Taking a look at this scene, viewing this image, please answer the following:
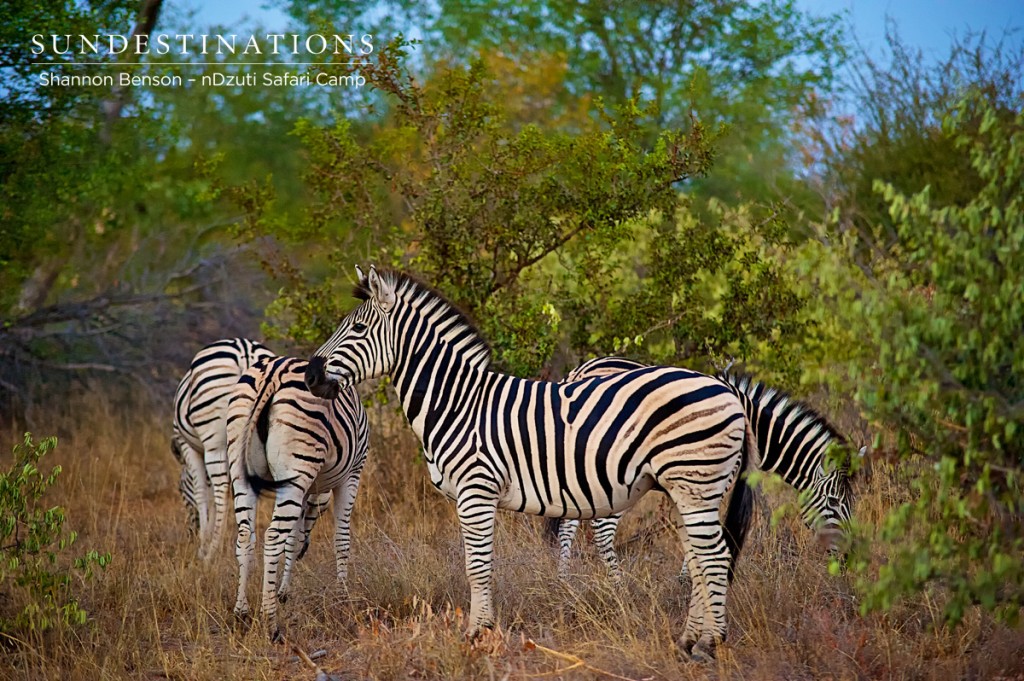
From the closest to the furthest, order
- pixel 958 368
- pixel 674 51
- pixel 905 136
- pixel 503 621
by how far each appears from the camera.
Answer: pixel 958 368 < pixel 503 621 < pixel 905 136 < pixel 674 51

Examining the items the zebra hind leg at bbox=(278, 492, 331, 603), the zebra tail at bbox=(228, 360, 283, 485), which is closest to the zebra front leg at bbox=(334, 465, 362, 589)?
the zebra hind leg at bbox=(278, 492, 331, 603)

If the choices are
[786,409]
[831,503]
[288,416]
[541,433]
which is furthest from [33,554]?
[831,503]

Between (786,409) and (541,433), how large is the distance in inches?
69.7

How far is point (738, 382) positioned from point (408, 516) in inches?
122

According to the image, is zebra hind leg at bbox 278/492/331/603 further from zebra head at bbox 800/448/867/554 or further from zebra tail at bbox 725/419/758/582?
zebra head at bbox 800/448/867/554

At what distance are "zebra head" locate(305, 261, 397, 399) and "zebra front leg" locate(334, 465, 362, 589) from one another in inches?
58.1

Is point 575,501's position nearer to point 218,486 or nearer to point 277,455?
point 277,455

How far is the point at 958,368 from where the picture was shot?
385 centimetres

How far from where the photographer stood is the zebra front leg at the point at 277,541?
5.94 metres

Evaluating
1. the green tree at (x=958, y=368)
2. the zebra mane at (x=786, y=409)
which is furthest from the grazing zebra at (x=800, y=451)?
the green tree at (x=958, y=368)

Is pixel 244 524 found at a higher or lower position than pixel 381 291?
lower

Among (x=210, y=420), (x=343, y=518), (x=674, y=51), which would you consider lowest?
(x=343, y=518)

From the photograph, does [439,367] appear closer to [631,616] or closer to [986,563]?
[631,616]

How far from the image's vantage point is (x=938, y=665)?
4.90 meters
